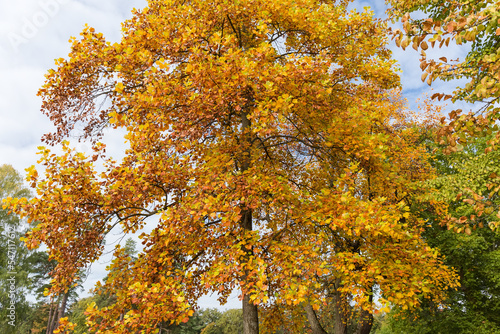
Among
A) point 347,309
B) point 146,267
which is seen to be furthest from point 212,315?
point 146,267

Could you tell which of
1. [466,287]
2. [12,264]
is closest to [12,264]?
[12,264]

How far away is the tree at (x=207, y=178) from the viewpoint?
595cm

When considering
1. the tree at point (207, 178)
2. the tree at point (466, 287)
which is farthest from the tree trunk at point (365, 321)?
the tree at point (207, 178)

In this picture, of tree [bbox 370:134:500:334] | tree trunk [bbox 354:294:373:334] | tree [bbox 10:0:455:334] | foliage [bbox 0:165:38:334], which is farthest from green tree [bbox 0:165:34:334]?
tree [bbox 370:134:500:334]

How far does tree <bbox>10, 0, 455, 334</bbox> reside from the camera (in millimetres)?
5953

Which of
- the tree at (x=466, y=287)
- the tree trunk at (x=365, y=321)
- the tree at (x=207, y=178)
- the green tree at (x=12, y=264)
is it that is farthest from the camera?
the green tree at (x=12, y=264)

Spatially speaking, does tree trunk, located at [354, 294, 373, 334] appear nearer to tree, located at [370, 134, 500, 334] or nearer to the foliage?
tree, located at [370, 134, 500, 334]

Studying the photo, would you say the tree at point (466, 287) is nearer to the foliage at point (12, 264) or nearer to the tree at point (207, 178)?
the tree at point (207, 178)

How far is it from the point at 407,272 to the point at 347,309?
27.4 feet

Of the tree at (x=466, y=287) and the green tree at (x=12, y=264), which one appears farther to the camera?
the green tree at (x=12, y=264)

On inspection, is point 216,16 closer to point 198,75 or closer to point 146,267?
point 198,75

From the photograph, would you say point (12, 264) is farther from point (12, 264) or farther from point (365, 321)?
point (365, 321)

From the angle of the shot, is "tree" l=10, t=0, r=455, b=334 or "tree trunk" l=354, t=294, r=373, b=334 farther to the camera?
"tree trunk" l=354, t=294, r=373, b=334

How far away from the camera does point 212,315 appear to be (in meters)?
56.0
